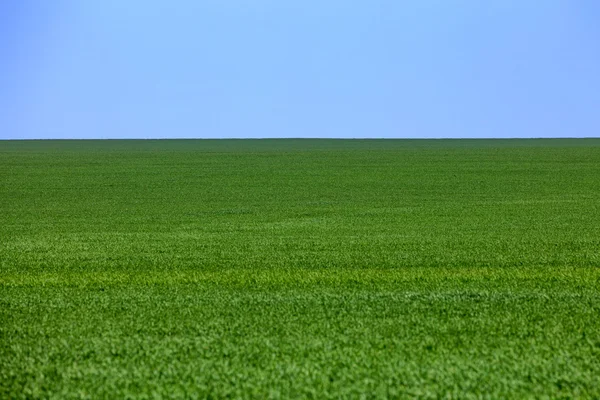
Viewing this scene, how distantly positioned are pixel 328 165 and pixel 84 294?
105 feet

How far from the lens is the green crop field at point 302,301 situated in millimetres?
6176

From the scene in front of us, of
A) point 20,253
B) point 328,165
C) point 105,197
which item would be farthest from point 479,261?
point 328,165

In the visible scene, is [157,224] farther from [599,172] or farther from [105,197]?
[599,172]

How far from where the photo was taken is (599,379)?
614cm

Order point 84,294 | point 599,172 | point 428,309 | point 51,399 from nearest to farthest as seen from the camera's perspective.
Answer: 1. point 51,399
2. point 428,309
3. point 84,294
4. point 599,172

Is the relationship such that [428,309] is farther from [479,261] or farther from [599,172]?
[599,172]

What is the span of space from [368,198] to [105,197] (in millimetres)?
8299

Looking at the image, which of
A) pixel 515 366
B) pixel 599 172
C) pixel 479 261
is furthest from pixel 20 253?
pixel 599 172

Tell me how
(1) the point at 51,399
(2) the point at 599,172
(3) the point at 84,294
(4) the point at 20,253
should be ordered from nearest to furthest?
(1) the point at 51,399, (3) the point at 84,294, (4) the point at 20,253, (2) the point at 599,172

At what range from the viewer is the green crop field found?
6176mm

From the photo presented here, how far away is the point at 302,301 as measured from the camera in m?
8.74

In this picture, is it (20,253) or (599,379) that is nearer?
(599,379)

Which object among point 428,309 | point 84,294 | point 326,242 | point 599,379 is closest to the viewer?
point 599,379

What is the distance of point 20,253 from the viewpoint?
1314 centimetres
